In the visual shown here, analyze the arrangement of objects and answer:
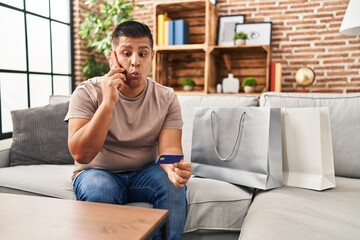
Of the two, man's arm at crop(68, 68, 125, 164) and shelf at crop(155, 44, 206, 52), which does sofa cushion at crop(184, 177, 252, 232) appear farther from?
shelf at crop(155, 44, 206, 52)

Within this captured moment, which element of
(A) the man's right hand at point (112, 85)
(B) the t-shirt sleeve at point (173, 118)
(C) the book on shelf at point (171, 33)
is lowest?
(B) the t-shirt sleeve at point (173, 118)

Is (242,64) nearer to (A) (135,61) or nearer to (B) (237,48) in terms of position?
(B) (237,48)

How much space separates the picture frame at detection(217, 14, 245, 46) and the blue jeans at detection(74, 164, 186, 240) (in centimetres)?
233

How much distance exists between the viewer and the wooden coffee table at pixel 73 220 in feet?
2.61

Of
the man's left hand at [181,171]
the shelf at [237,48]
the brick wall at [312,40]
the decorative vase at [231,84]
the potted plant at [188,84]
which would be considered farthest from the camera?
the potted plant at [188,84]

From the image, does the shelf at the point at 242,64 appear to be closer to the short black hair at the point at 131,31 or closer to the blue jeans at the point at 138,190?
the short black hair at the point at 131,31

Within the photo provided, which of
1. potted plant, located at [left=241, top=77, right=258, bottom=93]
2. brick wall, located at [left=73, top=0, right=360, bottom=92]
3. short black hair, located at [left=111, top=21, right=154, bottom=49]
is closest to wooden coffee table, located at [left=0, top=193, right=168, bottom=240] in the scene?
short black hair, located at [left=111, top=21, right=154, bottom=49]

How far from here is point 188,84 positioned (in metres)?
3.46

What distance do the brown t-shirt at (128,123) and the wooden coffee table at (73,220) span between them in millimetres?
394

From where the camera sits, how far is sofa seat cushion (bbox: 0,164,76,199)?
1.46 metres

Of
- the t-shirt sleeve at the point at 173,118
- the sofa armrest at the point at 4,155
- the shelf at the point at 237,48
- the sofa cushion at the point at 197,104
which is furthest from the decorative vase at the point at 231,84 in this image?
the sofa armrest at the point at 4,155

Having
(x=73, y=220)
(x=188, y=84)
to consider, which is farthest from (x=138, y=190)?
(x=188, y=84)

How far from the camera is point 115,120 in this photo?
141cm

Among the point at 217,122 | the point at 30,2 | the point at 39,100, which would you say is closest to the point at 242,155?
the point at 217,122
